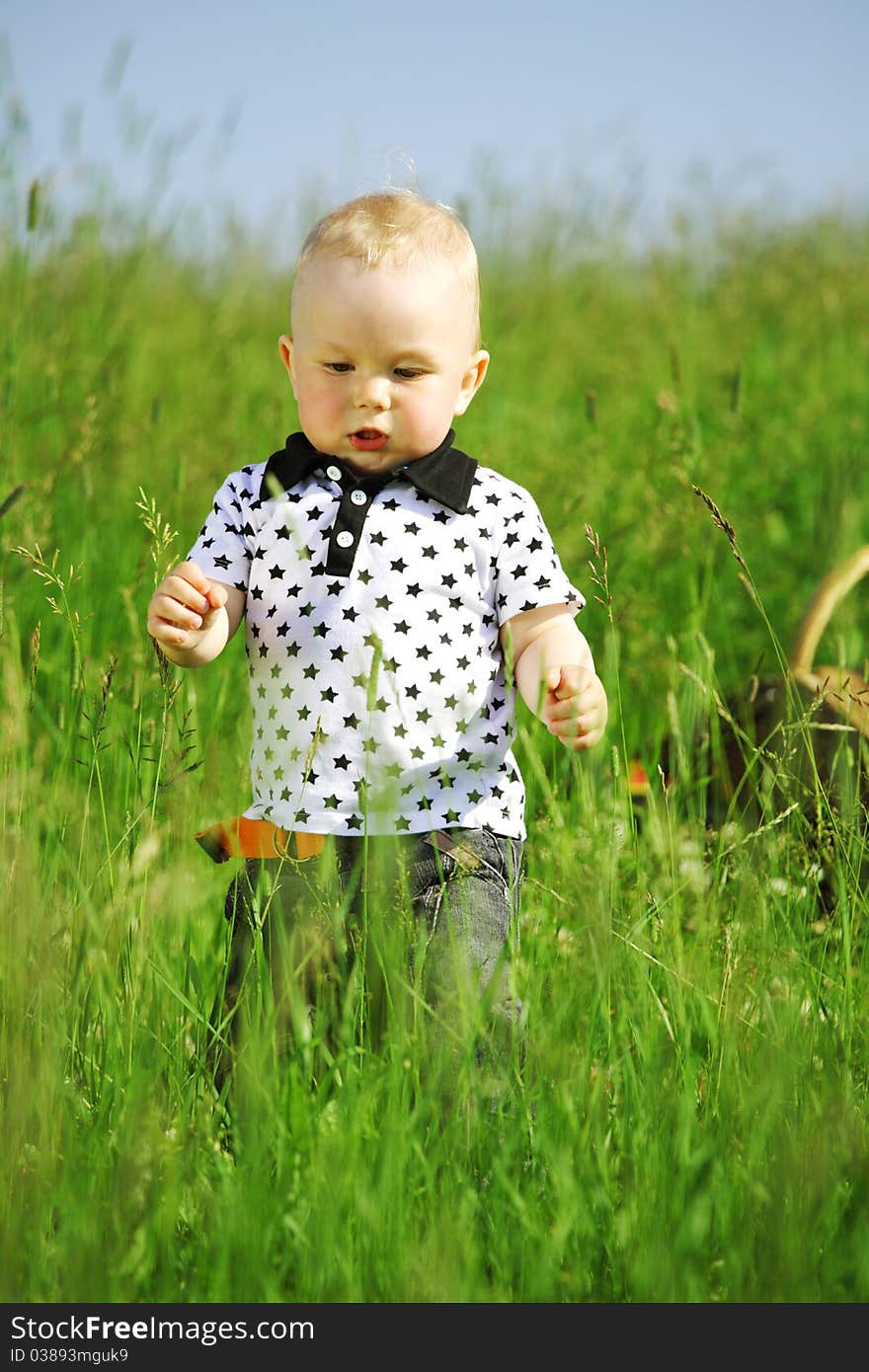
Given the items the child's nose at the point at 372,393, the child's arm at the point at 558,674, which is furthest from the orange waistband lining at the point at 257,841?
the child's nose at the point at 372,393

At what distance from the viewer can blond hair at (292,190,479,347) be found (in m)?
1.86

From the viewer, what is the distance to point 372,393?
188 cm

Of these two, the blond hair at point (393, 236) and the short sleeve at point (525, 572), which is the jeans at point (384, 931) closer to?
the short sleeve at point (525, 572)

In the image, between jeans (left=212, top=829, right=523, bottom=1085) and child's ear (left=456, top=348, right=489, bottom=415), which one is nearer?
jeans (left=212, top=829, right=523, bottom=1085)

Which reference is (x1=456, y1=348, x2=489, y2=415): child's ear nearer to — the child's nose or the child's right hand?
the child's nose

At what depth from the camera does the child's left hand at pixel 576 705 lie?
5.74ft

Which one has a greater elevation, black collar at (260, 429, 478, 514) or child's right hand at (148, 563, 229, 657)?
black collar at (260, 429, 478, 514)

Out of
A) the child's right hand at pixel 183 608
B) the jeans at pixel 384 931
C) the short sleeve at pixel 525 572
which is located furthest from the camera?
the short sleeve at pixel 525 572

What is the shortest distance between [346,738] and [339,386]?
481mm

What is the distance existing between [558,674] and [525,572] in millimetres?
222

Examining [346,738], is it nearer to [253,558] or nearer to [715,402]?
[253,558]

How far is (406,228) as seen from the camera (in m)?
1.88

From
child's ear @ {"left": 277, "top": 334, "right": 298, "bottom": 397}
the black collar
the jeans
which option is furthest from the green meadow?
child's ear @ {"left": 277, "top": 334, "right": 298, "bottom": 397}

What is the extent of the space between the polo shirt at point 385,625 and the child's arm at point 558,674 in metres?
0.03
